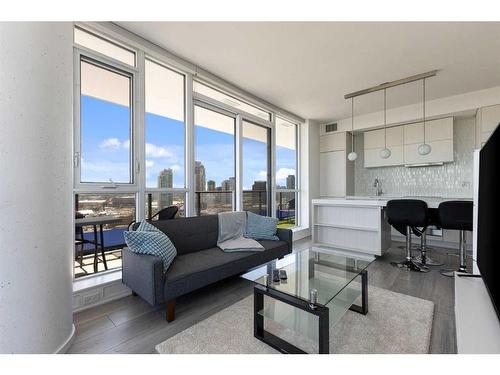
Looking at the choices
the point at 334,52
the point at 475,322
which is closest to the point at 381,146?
the point at 334,52

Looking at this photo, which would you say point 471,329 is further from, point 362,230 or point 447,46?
point 447,46

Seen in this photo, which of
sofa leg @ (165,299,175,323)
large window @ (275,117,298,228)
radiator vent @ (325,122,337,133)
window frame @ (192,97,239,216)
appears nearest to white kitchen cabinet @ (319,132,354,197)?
radiator vent @ (325,122,337,133)

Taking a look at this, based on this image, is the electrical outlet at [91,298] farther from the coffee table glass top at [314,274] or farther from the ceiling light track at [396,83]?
the ceiling light track at [396,83]

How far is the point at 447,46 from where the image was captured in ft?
9.27

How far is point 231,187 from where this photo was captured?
422 cm

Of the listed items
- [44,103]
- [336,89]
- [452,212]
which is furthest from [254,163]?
[44,103]

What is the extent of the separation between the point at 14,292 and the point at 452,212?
→ 4.26m

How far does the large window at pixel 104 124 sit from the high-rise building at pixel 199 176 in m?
0.99

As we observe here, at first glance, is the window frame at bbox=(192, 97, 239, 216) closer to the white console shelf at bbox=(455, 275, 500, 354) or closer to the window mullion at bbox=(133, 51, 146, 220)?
the window mullion at bbox=(133, 51, 146, 220)

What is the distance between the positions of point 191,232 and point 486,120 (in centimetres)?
515

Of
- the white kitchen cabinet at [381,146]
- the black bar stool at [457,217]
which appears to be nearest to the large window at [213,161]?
the black bar stool at [457,217]

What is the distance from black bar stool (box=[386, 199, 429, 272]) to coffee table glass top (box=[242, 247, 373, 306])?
51.8 inches

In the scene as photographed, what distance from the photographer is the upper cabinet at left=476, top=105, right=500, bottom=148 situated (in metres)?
3.95

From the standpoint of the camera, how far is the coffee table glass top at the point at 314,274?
174 cm
